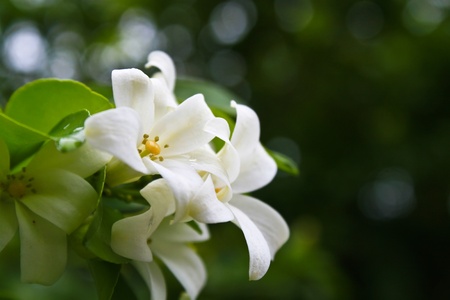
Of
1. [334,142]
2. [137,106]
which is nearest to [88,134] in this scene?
[137,106]

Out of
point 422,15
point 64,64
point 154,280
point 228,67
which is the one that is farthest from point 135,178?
point 422,15

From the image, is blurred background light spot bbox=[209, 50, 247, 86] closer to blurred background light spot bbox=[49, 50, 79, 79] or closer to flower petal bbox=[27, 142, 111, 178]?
blurred background light spot bbox=[49, 50, 79, 79]

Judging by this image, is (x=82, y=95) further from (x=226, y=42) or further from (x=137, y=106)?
(x=226, y=42)

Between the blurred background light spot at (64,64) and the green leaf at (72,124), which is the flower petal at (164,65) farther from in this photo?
the blurred background light spot at (64,64)

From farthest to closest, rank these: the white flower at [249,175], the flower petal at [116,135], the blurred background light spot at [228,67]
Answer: the blurred background light spot at [228,67]
the white flower at [249,175]
the flower petal at [116,135]

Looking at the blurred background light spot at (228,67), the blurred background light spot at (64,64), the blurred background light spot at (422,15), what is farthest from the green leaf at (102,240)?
the blurred background light spot at (422,15)

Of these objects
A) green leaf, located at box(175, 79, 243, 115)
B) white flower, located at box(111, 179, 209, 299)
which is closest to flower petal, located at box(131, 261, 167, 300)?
white flower, located at box(111, 179, 209, 299)
